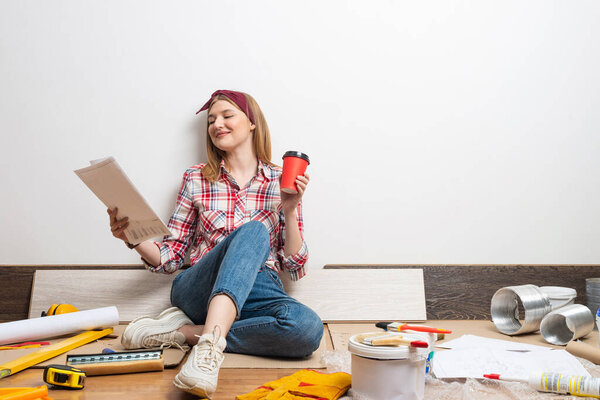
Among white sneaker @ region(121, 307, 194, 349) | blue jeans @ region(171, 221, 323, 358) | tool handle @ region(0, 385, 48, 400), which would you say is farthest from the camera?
white sneaker @ region(121, 307, 194, 349)

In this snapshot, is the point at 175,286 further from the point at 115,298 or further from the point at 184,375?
the point at 184,375

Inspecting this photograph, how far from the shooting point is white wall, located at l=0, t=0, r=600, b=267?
204 centimetres

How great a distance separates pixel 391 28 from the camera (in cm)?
212

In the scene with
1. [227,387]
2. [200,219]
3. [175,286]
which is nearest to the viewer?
[227,387]

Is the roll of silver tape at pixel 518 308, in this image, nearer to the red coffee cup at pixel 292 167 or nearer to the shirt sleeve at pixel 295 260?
the shirt sleeve at pixel 295 260

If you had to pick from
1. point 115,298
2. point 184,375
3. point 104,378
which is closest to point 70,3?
point 115,298

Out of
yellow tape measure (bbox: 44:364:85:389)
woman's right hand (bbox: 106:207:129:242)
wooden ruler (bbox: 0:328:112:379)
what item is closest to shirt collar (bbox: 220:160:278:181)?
woman's right hand (bbox: 106:207:129:242)

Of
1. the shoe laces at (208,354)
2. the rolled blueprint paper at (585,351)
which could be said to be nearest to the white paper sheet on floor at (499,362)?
the rolled blueprint paper at (585,351)

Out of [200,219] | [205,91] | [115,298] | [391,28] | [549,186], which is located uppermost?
[391,28]

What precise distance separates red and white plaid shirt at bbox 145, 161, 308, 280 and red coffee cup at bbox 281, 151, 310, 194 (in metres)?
0.35

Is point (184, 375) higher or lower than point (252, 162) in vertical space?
lower

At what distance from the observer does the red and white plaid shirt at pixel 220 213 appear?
5.97 feet

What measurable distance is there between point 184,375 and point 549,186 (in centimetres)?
184

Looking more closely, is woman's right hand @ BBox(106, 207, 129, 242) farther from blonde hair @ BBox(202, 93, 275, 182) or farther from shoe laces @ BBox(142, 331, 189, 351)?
blonde hair @ BBox(202, 93, 275, 182)
